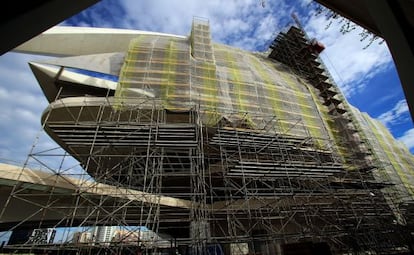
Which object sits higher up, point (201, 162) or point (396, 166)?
point (396, 166)

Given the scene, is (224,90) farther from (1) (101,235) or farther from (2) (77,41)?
(1) (101,235)

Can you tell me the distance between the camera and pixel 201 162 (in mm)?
9898

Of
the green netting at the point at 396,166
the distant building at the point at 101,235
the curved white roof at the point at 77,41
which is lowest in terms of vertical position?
the distant building at the point at 101,235

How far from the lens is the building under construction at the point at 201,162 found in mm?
9062

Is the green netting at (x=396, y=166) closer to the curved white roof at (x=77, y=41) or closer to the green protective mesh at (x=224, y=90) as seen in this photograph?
the green protective mesh at (x=224, y=90)

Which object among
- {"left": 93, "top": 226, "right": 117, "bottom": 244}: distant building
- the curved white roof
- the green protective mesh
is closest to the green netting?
the green protective mesh

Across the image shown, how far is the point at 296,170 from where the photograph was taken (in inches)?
438

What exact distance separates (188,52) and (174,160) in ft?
22.6

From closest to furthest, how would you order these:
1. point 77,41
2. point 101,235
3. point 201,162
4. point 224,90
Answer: point 201,162 < point 224,90 < point 77,41 < point 101,235

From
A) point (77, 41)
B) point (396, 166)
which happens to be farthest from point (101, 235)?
point (396, 166)

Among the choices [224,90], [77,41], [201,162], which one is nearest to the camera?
[201,162]

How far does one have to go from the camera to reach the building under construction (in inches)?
357

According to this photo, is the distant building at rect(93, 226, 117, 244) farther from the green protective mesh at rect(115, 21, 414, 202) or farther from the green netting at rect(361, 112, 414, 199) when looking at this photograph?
the green netting at rect(361, 112, 414, 199)

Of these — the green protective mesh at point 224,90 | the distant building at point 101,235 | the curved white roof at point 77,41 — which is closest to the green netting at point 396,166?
the green protective mesh at point 224,90
